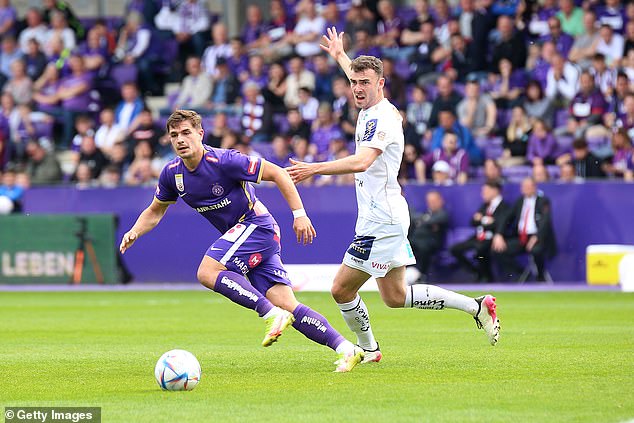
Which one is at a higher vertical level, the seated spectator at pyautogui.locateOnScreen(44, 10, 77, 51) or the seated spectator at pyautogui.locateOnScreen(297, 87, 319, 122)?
the seated spectator at pyautogui.locateOnScreen(44, 10, 77, 51)

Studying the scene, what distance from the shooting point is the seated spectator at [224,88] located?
1003 inches

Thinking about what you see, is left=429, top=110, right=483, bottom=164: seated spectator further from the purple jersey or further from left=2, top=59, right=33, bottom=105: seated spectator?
the purple jersey

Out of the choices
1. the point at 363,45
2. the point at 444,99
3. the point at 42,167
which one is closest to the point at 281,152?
the point at 363,45

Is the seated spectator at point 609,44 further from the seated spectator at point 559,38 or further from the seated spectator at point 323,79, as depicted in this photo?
the seated spectator at point 323,79

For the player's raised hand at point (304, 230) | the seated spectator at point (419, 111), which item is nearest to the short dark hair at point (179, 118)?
the player's raised hand at point (304, 230)

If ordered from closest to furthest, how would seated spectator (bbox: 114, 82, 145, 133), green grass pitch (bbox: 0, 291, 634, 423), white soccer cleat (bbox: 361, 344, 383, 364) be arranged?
1. green grass pitch (bbox: 0, 291, 634, 423)
2. white soccer cleat (bbox: 361, 344, 383, 364)
3. seated spectator (bbox: 114, 82, 145, 133)

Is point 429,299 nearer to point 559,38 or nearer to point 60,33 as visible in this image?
point 559,38

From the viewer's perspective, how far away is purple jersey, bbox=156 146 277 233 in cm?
955

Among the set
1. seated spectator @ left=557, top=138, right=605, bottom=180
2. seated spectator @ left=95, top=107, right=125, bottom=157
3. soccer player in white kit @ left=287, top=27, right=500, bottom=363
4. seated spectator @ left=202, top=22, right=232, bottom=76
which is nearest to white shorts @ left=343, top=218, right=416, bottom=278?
soccer player in white kit @ left=287, top=27, right=500, bottom=363

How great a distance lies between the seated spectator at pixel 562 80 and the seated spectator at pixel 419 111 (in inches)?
88.4

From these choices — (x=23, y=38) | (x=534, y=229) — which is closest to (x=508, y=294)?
(x=534, y=229)

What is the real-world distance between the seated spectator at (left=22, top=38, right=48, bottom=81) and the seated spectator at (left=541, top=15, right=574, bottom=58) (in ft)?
37.8

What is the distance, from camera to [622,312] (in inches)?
608

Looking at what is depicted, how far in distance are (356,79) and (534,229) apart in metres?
11.3
